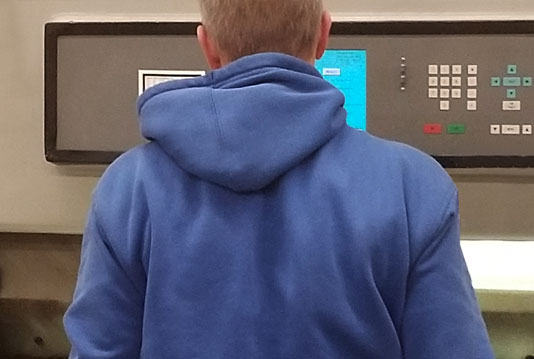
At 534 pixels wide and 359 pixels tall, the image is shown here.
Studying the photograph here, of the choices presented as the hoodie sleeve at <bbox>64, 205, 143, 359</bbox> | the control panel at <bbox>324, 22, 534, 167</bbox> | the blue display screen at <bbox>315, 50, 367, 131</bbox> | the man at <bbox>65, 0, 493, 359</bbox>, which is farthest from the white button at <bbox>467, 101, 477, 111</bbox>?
the hoodie sleeve at <bbox>64, 205, 143, 359</bbox>

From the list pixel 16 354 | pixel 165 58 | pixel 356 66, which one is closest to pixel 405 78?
pixel 356 66

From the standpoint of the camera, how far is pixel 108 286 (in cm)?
75

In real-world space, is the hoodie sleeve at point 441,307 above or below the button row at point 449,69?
below

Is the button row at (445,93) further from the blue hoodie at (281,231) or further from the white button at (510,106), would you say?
the blue hoodie at (281,231)

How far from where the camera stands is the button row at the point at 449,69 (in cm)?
109

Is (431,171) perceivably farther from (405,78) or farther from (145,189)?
(405,78)

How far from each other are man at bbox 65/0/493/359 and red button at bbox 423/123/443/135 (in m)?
0.36

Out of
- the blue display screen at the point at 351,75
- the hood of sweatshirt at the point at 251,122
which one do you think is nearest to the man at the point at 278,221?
the hood of sweatshirt at the point at 251,122

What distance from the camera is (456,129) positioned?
110cm

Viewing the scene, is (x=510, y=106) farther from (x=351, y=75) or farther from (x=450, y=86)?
(x=351, y=75)

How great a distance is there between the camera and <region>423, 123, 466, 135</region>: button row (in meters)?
1.10

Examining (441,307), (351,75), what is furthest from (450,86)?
(441,307)

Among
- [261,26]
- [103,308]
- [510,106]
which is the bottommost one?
[103,308]

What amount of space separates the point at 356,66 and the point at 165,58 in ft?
0.80
